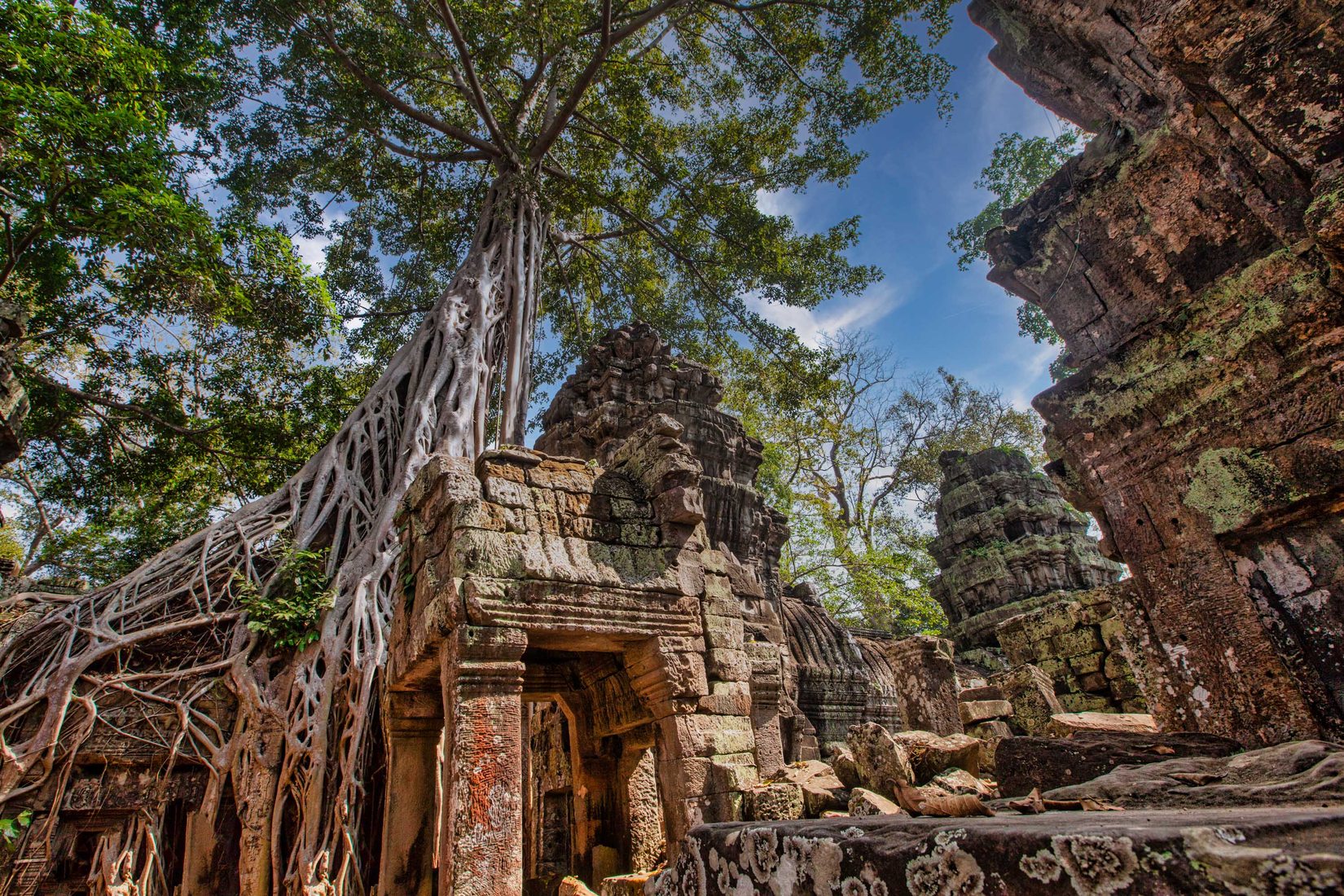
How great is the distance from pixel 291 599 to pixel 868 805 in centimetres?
564

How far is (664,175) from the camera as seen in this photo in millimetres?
11492

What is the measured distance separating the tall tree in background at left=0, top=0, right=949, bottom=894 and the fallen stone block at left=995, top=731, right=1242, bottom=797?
4.56m

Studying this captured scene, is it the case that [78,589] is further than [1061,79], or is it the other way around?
[78,589]

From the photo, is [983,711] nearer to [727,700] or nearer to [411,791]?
[727,700]

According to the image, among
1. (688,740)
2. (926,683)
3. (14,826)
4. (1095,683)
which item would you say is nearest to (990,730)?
(926,683)

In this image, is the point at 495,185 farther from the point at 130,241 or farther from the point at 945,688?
the point at 945,688

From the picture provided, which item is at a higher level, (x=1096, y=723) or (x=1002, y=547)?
(x=1002, y=547)

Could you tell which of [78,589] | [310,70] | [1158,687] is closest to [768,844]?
[1158,687]

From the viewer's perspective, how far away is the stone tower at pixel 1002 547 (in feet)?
35.0

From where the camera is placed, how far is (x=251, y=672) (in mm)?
5887

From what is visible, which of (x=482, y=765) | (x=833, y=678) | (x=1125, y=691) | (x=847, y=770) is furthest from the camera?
(x=833, y=678)

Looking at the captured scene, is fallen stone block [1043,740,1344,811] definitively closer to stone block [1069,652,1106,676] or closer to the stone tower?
stone block [1069,652,1106,676]

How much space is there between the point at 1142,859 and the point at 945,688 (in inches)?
196


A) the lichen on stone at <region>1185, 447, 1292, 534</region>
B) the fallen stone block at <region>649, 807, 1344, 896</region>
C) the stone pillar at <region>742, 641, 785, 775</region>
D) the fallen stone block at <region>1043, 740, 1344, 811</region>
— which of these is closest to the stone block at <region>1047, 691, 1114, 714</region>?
the stone pillar at <region>742, 641, 785, 775</region>
